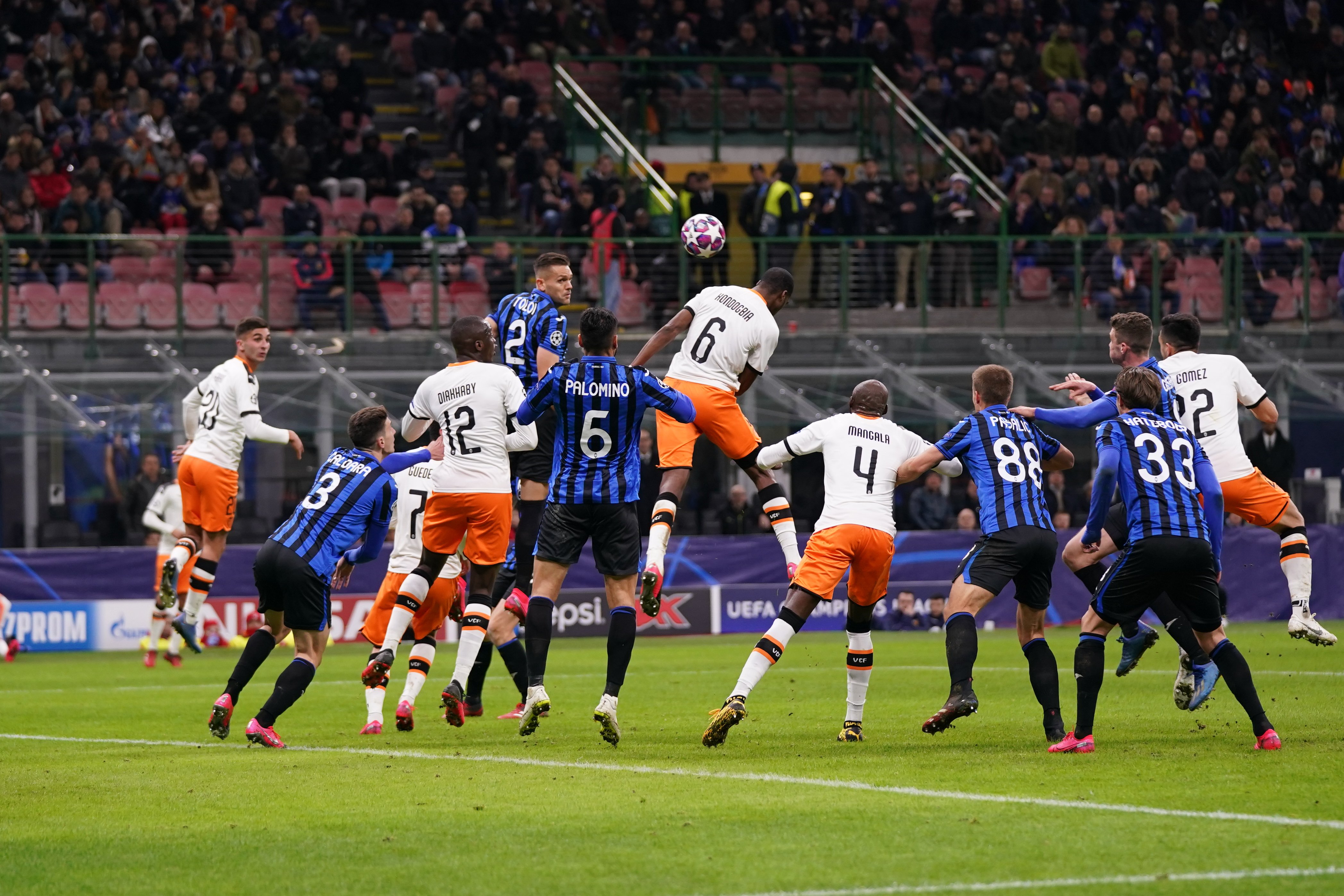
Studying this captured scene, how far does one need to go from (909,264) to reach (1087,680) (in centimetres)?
1622

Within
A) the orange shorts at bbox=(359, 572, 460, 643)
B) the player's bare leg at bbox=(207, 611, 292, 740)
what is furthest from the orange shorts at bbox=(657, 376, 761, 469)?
the player's bare leg at bbox=(207, 611, 292, 740)

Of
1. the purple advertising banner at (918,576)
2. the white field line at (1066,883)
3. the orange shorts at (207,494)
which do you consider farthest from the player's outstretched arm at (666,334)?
the purple advertising banner at (918,576)

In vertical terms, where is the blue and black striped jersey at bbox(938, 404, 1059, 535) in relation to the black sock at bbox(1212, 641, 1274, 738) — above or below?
above

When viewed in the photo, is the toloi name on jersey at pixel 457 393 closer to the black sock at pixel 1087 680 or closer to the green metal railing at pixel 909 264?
the black sock at pixel 1087 680

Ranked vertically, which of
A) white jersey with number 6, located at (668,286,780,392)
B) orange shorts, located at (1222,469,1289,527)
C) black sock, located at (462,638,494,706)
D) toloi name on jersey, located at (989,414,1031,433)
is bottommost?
black sock, located at (462,638,494,706)

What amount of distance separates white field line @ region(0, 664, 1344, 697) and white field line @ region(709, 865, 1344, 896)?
8.54 metres

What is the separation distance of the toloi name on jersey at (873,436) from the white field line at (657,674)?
528cm

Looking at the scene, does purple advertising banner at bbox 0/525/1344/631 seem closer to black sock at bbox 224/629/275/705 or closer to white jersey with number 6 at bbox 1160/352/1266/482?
white jersey with number 6 at bbox 1160/352/1266/482

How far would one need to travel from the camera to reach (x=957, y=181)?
26.5 meters

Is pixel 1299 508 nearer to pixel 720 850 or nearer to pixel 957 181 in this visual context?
pixel 957 181

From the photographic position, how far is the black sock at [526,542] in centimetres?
1271

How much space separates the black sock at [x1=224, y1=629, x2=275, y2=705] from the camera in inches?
414

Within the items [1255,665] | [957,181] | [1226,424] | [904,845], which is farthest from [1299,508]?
[904,845]

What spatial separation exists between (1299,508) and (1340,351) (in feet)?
8.36
